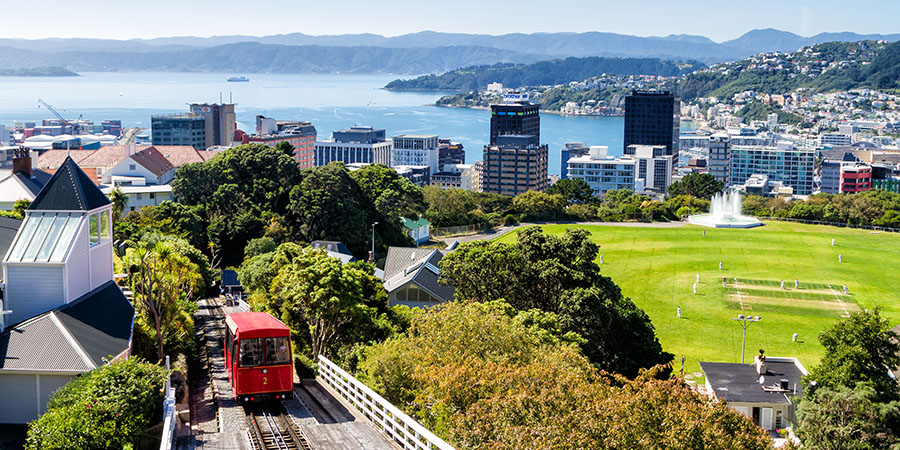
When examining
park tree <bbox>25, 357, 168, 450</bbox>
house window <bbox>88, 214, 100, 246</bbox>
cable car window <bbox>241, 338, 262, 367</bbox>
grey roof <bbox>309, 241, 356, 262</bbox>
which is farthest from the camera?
grey roof <bbox>309, 241, 356, 262</bbox>

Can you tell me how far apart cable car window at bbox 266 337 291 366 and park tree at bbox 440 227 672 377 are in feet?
50.0

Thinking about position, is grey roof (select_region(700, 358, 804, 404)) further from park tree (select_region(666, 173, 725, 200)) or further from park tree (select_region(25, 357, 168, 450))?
park tree (select_region(666, 173, 725, 200))

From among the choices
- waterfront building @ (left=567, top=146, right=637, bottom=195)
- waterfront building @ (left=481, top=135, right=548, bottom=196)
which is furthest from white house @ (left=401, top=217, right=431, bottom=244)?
waterfront building @ (left=567, top=146, right=637, bottom=195)

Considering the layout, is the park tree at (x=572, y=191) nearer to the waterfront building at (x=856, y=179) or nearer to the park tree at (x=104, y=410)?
the waterfront building at (x=856, y=179)

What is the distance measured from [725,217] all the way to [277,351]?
8001 centimetres

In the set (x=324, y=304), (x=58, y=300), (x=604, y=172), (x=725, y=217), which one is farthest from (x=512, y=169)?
(x=58, y=300)

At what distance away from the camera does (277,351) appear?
20.1 m

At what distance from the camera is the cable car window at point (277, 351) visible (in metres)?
20.1

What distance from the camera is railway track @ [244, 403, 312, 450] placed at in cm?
1728

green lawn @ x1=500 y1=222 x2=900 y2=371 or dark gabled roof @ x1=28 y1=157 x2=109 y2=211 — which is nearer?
dark gabled roof @ x1=28 y1=157 x2=109 y2=211

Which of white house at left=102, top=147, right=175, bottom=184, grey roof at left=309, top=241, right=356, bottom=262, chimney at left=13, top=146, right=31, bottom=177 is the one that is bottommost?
grey roof at left=309, top=241, right=356, bottom=262

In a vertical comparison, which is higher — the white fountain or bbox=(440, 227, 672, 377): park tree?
bbox=(440, 227, 672, 377): park tree

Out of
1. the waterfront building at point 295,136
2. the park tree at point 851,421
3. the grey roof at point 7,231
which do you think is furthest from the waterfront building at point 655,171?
the grey roof at point 7,231

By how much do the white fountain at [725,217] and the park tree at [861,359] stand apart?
61.6 metres
